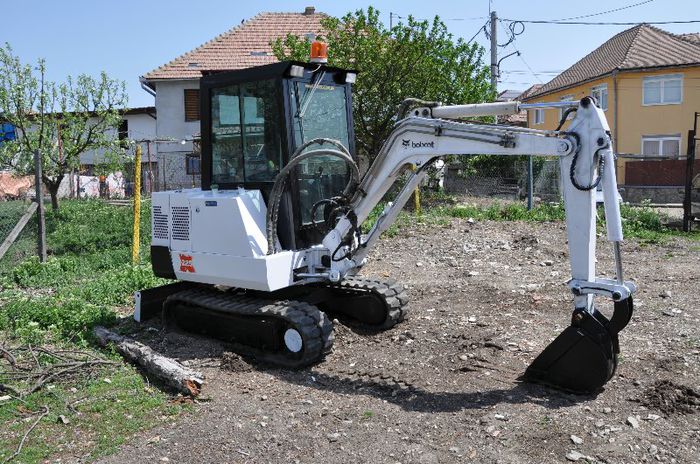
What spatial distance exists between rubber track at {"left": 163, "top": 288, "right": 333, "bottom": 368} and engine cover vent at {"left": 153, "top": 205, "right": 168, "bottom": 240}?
812mm

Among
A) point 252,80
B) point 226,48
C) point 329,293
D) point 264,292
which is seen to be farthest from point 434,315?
point 226,48

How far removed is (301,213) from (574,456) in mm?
3255

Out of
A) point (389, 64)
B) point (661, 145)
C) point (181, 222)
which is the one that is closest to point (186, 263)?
point (181, 222)

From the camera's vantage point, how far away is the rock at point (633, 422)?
4391mm

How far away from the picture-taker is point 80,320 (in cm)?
709

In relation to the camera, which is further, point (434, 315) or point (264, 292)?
point (434, 315)

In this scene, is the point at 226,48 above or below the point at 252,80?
above

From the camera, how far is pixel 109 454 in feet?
14.1

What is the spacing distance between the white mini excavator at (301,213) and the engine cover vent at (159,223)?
11 millimetres

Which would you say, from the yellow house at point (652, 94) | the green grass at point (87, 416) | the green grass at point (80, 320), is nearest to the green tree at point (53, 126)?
the green grass at point (80, 320)

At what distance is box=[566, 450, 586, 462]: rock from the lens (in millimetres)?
4006

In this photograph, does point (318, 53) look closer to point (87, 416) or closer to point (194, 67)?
point (87, 416)

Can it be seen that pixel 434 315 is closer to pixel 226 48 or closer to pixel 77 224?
pixel 77 224

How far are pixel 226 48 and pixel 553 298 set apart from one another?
2408 cm
